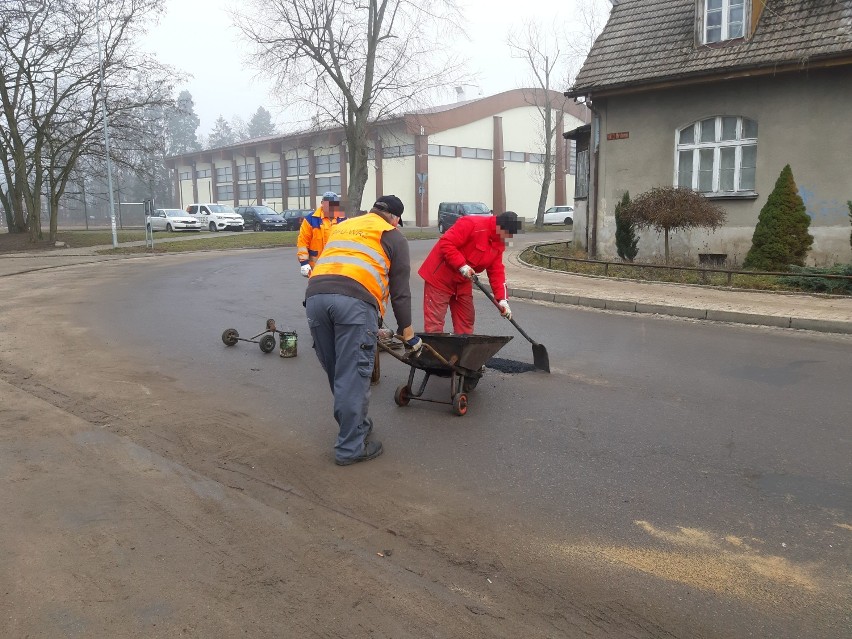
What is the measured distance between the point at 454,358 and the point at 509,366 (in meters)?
1.98

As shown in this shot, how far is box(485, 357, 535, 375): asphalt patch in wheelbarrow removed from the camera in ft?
24.4

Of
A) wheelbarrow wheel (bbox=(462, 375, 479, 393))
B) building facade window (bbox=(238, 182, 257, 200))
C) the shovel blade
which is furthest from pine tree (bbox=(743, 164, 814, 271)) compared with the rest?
building facade window (bbox=(238, 182, 257, 200))

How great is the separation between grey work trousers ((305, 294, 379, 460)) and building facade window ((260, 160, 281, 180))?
193 ft

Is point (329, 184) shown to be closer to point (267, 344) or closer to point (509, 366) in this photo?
point (267, 344)

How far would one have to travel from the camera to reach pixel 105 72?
2845 cm

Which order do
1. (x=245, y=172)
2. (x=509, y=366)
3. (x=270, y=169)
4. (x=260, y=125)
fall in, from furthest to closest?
(x=260, y=125) < (x=245, y=172) < (x=270, y=169) < (x=509, y=366)

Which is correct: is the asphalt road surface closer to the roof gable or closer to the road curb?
the road curb

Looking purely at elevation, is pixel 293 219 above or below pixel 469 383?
above

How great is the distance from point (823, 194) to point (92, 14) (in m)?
27.0

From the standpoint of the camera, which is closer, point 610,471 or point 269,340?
point 610,471

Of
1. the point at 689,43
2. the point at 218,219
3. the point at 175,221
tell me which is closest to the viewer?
the point at 689,43

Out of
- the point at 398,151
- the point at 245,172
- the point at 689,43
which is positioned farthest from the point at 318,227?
the point at 245,172

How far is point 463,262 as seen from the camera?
6.62 metres

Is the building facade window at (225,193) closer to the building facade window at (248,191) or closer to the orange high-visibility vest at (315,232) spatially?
the building facade window at (248,191)
